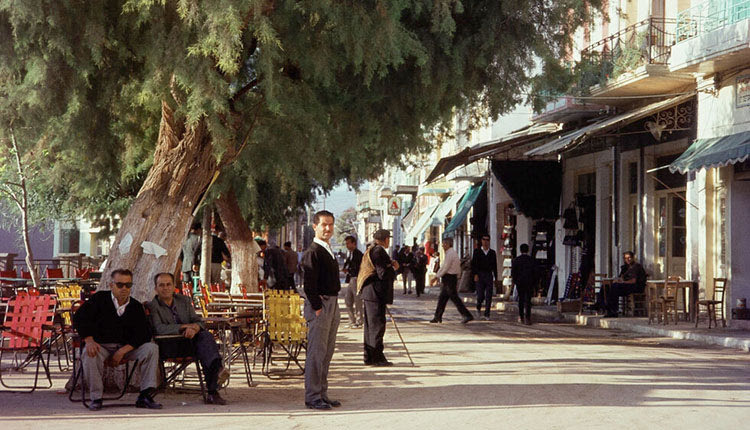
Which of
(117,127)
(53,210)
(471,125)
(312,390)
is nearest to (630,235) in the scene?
(471,125)

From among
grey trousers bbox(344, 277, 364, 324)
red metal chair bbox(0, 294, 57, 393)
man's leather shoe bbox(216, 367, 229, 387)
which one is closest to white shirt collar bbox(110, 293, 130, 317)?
man's leather shoe bbox(216, 367, 229, 387)

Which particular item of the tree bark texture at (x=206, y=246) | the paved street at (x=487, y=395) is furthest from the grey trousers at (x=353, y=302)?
the paved street at (x=487, y=395)

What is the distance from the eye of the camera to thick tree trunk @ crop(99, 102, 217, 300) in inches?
435

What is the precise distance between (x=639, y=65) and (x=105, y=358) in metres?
14.3

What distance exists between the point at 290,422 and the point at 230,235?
13691 millimetres

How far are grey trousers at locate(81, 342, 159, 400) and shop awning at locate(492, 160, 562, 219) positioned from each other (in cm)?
1903

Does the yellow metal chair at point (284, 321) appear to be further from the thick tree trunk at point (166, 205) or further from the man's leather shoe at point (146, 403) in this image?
the man's leather shoe at point (146, 403)

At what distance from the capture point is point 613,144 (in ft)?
78.7

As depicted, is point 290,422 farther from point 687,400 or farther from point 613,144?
point 613,144

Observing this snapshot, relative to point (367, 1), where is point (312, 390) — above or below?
below

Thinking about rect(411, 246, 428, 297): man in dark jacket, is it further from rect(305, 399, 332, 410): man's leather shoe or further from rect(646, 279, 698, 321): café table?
rect(305, 399, 332, 410): man's leather shoe

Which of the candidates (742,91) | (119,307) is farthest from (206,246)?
(119,307)

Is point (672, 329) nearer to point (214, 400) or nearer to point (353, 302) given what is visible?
point (353, 302)

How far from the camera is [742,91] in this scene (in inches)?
714
